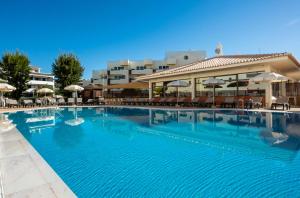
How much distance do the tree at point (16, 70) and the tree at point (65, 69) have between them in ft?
13.4

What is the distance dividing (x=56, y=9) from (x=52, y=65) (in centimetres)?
1258

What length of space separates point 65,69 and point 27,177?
27230 millimetres

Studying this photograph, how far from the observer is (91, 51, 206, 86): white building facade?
47.3 m

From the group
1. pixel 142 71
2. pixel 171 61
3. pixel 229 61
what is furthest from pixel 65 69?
pixel 171 61

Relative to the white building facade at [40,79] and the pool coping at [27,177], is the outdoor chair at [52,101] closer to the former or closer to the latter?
the pool coping at [27,177]

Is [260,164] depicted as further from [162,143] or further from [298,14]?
[298,14]

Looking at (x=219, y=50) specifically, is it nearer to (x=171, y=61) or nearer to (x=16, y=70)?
(x=171, y=61)

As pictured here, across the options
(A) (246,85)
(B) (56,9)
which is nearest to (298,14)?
(A) (246,85)

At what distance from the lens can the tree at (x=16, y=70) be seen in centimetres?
2345

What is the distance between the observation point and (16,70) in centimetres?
2361

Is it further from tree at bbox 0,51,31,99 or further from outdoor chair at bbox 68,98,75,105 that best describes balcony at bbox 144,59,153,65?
tree at bbox 0,51,31,99

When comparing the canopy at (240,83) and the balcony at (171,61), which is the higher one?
the balcony at (171,61)

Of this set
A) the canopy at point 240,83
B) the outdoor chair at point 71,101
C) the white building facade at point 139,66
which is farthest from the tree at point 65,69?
the canopy at point 240,83

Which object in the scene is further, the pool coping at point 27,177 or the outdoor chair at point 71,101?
the outdoor chair at point 71,101
